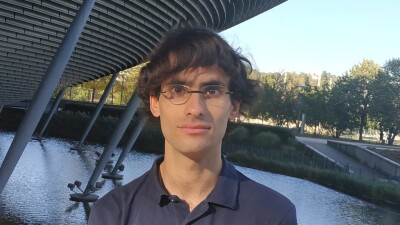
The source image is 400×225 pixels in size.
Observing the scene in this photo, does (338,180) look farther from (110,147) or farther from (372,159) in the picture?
(110,147)

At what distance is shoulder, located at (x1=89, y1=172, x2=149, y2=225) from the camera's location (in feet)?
5.95

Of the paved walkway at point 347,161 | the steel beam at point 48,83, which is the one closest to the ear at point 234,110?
the steel beam at point 48,83

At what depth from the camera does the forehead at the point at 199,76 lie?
1.85 m

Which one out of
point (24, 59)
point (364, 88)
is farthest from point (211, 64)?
point (364, 88)

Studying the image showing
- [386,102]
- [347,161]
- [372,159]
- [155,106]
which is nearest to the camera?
[155,106]

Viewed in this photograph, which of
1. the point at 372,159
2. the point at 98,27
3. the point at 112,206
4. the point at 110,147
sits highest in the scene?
the point at 98,27

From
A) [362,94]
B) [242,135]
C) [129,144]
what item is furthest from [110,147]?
[362,94]

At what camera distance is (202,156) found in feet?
6.03

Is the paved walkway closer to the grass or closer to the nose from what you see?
the grass

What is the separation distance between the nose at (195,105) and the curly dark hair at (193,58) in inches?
4.3

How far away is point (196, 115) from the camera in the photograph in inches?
70.1

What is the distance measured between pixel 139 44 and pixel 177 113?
1289 cm

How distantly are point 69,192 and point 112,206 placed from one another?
612 inches

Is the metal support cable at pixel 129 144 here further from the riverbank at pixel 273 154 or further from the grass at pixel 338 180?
the grass at pixel 338 180
